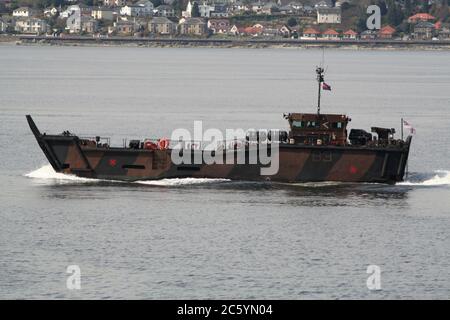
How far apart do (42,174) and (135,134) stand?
27830mm

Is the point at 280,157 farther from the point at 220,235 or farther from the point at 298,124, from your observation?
the point at 220,235

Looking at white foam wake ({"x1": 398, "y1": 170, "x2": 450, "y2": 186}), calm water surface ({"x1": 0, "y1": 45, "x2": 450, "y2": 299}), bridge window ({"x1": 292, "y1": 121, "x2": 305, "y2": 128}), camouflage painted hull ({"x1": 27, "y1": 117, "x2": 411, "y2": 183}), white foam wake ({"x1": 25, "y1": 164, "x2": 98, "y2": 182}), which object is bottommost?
calm water surface ({"x1": 0, "y1": 45, "x2": 450, "y2": 299})

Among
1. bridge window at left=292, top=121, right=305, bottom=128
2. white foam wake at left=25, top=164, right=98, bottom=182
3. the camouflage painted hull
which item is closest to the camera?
the camouflage painted hull

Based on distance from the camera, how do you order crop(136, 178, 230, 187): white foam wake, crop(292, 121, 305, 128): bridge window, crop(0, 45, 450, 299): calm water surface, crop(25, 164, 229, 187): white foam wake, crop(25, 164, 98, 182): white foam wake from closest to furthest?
crop(0, 45, 450, 299): calm water surface < crop(292, 121, 305, 128): bridge window < crop(136, 178, 230, 187): white foam wake < crop(25, 164, 229, 187): white foam wake < crop(25, 164, 98, 182): white foam wake

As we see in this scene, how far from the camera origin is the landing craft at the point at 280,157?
84250mm

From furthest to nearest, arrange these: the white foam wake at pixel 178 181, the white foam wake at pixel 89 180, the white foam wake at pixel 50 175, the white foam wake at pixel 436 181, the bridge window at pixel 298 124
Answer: the white foam wake at pixel 50 175
the white foam wake at pixel 436 181
the white foam wake at pixel 89 180
the white foam wake at pixel 178 181
the bridge window at pixel 298 124

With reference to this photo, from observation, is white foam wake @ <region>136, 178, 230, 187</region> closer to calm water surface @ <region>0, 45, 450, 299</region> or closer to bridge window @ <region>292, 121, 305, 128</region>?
calm water surface @ <region>0, 45, 450, 299</region>

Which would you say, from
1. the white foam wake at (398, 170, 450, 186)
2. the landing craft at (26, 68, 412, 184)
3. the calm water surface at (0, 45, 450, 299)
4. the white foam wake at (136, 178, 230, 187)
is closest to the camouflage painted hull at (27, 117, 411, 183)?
the landing craft at (26, 68, 412, 184)

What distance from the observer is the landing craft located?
84.2m

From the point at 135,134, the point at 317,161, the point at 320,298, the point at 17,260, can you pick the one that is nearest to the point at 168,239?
the point at 17,260

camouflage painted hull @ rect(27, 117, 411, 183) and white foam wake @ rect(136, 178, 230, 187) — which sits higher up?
camouflage painted hull @ rect(27, 117, 411, 183)

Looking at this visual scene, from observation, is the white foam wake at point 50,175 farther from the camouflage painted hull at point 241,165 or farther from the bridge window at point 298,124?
the bridge window at point 298,124

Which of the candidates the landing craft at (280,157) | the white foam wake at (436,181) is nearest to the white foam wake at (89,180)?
the landing craft at (280,157)
